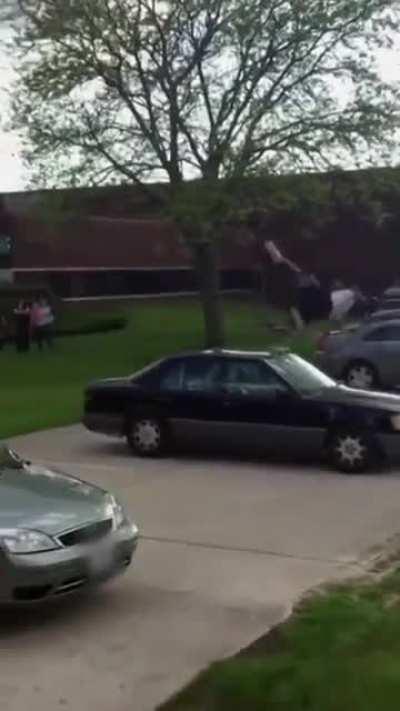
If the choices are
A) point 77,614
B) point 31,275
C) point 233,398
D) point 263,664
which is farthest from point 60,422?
point 31,275

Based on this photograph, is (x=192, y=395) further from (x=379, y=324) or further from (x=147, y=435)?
(x=379, y=324)

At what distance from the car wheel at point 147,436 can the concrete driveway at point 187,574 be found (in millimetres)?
254

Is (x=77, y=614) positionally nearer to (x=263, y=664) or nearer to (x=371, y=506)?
(x=263, y=664)

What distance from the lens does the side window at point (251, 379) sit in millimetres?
15500

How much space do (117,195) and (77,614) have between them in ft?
84.3

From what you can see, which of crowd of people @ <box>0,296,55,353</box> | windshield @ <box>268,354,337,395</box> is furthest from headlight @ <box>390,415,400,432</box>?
crowd of people @ <box>0,296,55,353</box>


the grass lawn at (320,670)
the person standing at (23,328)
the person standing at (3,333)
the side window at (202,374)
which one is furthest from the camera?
the person standing at (3,333)

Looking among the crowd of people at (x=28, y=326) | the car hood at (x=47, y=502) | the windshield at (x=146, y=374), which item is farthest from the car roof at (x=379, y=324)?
the car hood at (x=47, y=502)

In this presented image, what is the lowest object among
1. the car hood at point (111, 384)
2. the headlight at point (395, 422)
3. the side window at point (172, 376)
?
the headlight at point (395, 422)

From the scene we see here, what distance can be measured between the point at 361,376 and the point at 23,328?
12.4 m

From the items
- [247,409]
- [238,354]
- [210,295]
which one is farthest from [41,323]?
[247,409]

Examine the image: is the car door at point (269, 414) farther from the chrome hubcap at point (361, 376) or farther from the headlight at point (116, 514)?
the chrome hubcap at point (361, 376)

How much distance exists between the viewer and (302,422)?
15.1 m

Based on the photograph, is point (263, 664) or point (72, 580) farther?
point (72, 580)
